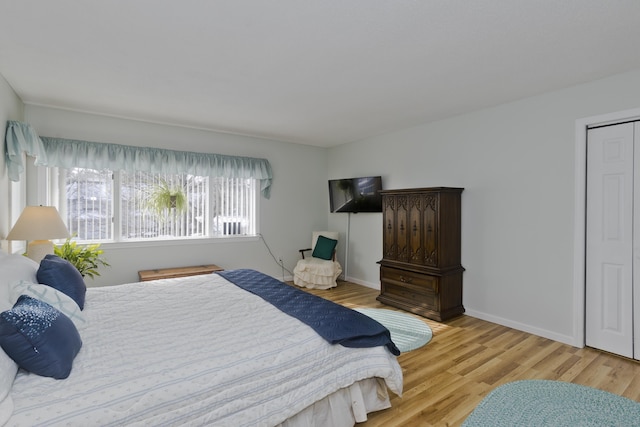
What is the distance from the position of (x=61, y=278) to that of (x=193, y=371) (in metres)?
1.46

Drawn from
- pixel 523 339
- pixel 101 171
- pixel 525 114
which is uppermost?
pixel 525 114

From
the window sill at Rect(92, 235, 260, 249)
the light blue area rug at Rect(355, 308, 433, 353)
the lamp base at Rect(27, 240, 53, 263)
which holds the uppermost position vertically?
the lamp base at Rect(27, 240, 53, 263)

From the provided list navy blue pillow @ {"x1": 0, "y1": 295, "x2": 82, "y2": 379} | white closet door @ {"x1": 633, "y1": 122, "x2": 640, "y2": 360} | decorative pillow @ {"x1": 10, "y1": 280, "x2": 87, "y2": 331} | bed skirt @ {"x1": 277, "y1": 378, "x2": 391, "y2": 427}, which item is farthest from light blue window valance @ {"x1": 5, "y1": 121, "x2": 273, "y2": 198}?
white closet door @ {"x1": 633, "y1": 122, "x2": 640, "y2": 360}

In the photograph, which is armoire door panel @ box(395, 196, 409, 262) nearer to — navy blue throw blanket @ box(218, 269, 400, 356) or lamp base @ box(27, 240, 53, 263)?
navy blue throw blanket @ box(218, 269, 400, 356)

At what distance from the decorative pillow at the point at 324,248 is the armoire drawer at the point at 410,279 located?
114 cm

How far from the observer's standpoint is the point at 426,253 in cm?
397

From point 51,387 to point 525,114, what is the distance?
4.38 m

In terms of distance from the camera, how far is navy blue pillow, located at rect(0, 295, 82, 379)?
4.50ft

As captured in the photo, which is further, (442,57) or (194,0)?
(442,57)

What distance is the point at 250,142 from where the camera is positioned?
5.33m

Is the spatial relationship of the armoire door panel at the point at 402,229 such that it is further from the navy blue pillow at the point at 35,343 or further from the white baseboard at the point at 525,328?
the navy blue pillow at the point at 35,343

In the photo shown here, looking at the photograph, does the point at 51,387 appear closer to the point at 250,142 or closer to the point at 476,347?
the point at 476,347

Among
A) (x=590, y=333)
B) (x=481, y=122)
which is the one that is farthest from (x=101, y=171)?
(x=590, y=333)

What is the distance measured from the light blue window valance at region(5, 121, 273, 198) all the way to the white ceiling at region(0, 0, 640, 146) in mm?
484
